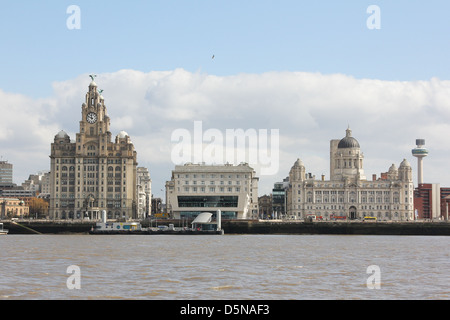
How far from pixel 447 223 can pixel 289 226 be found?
1672 inches

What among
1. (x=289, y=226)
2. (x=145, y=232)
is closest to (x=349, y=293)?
(x=145, y=232)

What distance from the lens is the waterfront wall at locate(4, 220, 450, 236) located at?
18350cm

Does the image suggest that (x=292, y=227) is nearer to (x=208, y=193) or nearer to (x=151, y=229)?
(x=208, y=193)

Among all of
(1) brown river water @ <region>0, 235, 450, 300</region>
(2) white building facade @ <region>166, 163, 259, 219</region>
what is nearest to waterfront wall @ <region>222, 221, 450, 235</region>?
(2) white building facade @ <region>166, 163, 259, 219</region>

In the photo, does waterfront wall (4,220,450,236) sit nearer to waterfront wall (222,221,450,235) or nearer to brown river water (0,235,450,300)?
waterfront wall (222,221,450,235)

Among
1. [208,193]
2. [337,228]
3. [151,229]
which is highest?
[208,193]

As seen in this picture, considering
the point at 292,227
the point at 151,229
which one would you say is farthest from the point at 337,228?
the point at 151,229

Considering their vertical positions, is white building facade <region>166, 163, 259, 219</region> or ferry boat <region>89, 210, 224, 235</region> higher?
white building facade <region>166, 163, 259, 219</region>

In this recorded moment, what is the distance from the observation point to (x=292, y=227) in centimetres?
18500

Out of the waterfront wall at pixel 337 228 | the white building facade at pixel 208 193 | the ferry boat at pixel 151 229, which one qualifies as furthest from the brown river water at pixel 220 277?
the white building facade at pixel 208 193

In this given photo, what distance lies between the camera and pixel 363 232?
18475 centimetres

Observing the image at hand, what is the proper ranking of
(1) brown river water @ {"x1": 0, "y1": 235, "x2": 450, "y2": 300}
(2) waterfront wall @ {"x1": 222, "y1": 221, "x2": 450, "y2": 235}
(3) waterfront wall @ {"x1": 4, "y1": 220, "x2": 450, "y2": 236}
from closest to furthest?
(1) brown river water @ {"x1": 0, "y1": 235, "x2": 450, "y2": 300}, (3) waterfront wall @ {"x1": 4, "y1": 220, "x2": 450, "y2": 236}, (2) waterfront wall @ {"x1": 222, "y1": 221, "x2": 450, "y2": 235}
